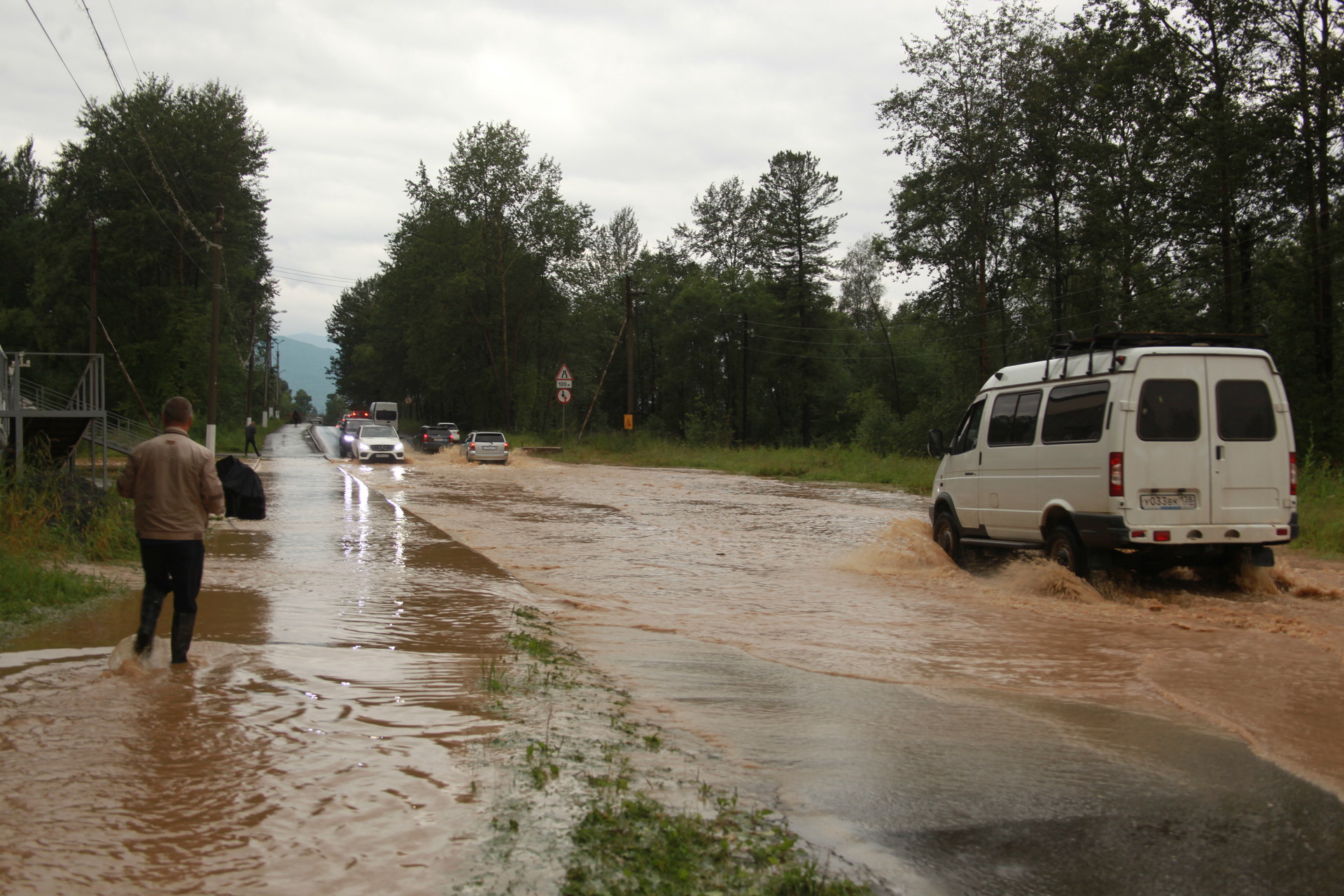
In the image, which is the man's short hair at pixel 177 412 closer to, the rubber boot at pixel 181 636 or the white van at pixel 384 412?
the rubber boot at pixel 181 636

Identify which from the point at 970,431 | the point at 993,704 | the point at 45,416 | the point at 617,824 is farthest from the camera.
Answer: the point at 45,416

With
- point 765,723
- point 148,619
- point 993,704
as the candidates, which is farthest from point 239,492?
point 993,704

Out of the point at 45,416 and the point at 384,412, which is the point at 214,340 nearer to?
the point at 45,416

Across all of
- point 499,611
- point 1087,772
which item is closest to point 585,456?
point 499,611

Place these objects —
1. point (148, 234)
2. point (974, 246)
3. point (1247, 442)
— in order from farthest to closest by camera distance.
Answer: point (148, 234) → point (974, 246) → point (1247, 442)

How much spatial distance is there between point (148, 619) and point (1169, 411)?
8313 millimetres

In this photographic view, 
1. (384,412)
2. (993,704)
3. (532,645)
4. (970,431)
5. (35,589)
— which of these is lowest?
(993,704)

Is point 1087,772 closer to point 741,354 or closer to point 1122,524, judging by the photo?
point 1122,524

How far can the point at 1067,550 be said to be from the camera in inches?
382

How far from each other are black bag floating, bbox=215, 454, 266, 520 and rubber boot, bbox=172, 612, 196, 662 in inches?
30.8

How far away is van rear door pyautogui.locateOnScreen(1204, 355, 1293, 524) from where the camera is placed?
30.0ft

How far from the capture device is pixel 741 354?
67375mm

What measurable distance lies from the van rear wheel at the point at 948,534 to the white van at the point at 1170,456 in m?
2.06

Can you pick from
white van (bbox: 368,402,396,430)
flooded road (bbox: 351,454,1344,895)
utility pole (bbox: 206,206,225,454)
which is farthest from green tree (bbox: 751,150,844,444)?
flooded road (bbox: 351,454,1344,895)
